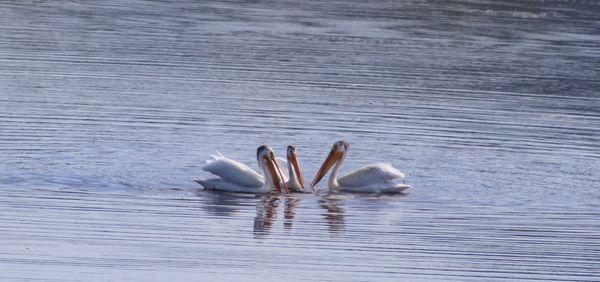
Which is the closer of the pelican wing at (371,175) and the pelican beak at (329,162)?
the pelican wing at (371,175)

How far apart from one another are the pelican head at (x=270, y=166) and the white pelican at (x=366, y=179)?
1.49 feet

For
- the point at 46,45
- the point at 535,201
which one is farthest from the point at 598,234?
the point at 46,45

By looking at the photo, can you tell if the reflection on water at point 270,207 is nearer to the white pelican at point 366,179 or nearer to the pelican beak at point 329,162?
the white pelican at point 366,179

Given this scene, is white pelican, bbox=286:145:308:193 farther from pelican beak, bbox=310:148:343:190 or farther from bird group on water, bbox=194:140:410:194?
pelican beak, bbox=310:148:343:190

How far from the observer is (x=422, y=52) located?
96.2ft

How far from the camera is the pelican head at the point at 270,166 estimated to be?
17.3 m

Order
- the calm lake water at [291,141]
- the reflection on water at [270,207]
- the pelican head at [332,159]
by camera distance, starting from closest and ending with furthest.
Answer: the calm lake water at [291,141], the reflection on water at [270,207], the pelican head at [332,159]

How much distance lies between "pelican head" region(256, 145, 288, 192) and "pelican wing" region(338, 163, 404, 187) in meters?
0.64

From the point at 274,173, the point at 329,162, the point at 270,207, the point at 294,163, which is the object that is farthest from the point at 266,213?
the point at 329,162

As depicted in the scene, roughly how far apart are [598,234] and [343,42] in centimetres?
1517

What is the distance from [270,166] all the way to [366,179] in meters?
1.01

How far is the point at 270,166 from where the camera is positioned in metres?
17.3

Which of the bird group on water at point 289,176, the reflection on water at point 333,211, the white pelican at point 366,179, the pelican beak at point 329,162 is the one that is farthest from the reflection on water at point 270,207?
the pelican beak at point 329,162

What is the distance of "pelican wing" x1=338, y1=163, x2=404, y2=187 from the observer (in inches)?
673
